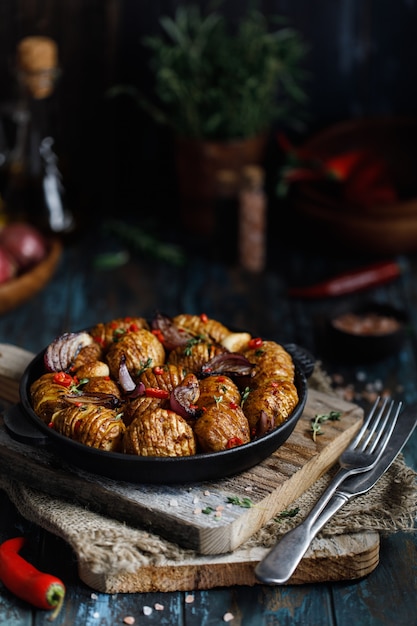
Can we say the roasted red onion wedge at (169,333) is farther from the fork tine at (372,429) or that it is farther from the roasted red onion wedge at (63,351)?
the fork tine at (372,429)

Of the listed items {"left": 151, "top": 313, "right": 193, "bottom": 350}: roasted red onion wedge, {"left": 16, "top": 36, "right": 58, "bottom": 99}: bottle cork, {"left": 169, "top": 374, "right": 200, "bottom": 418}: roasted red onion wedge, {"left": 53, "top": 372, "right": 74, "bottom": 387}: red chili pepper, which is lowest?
{"left": 151, "top": 313, "right": 193, "bottom": 350}: roasted red onion wedge

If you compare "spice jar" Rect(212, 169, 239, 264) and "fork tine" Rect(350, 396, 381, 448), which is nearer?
"fork tine" Rect(350, 396, 381, 448)

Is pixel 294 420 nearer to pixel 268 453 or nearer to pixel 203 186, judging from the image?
pixel 268 453

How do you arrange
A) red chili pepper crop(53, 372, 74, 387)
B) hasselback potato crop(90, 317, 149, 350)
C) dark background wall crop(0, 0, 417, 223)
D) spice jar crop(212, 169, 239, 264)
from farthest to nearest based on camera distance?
dark background wall crop(0, 0, 417, 223)
spice jar crop(212, 169, 239, 264)
hasselback potato crop(90, 317, 149, 350)
red chili pepper crop(53, 372, 74, 387)

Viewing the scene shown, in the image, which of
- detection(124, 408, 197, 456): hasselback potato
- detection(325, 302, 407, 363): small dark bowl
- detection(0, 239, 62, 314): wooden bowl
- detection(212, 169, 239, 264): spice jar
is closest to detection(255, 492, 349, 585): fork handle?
detection(124, 408, 197, 456): hasselback potato

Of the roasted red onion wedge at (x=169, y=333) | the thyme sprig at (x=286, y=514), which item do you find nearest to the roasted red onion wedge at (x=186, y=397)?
the roasted red onion wedge at (x=169, y=333)

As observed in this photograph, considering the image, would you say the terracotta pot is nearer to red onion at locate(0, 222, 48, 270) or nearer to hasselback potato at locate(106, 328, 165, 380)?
red onion at locate(0, 222, 48, 270)

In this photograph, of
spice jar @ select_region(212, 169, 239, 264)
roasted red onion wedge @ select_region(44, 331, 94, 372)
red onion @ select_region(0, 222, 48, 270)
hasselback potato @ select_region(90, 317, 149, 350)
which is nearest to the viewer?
roasted red onion wedge @ select_region(44, 331, 94, 372)
